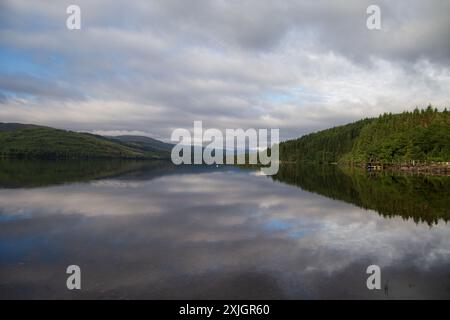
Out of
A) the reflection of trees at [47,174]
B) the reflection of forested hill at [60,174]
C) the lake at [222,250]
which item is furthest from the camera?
the reflection of forested hill at [60,174]

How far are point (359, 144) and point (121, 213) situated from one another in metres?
157

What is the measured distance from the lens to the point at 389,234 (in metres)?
23.2

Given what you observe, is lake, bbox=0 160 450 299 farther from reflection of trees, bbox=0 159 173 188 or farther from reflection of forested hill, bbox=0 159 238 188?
reflection of forested hill, bbox=0 159 238 188

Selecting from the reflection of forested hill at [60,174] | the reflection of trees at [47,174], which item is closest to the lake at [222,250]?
the reflection of trees at [47,174]

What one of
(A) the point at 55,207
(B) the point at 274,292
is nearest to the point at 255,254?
(B) the point at 274,292

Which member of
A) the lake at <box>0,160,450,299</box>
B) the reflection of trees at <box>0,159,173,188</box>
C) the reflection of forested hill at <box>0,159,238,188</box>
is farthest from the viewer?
the reflection of forested hill at <box>0,159,238,188</box>

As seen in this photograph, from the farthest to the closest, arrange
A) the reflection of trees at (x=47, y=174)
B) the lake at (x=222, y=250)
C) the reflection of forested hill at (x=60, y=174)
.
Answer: the reflection of forested hill at (x=60, y=174)
the reflection of trees at (x=47, y=174)
the lake at (x=222, y=250)

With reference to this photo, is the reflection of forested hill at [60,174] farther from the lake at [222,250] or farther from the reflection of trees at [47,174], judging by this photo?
the lake at [222,250]

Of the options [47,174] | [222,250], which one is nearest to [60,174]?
[47,174]

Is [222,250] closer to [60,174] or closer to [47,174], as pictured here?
[60,174]

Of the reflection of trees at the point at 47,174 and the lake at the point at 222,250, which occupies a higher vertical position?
the reflection of trees at the point at 47,174

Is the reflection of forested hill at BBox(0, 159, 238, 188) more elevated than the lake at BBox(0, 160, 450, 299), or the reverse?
the reflection of forested hill at BBox(0, 159, 238, 188)

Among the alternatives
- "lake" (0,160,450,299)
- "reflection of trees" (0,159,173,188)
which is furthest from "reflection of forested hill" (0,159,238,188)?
"lake" (0,160,450,299)
